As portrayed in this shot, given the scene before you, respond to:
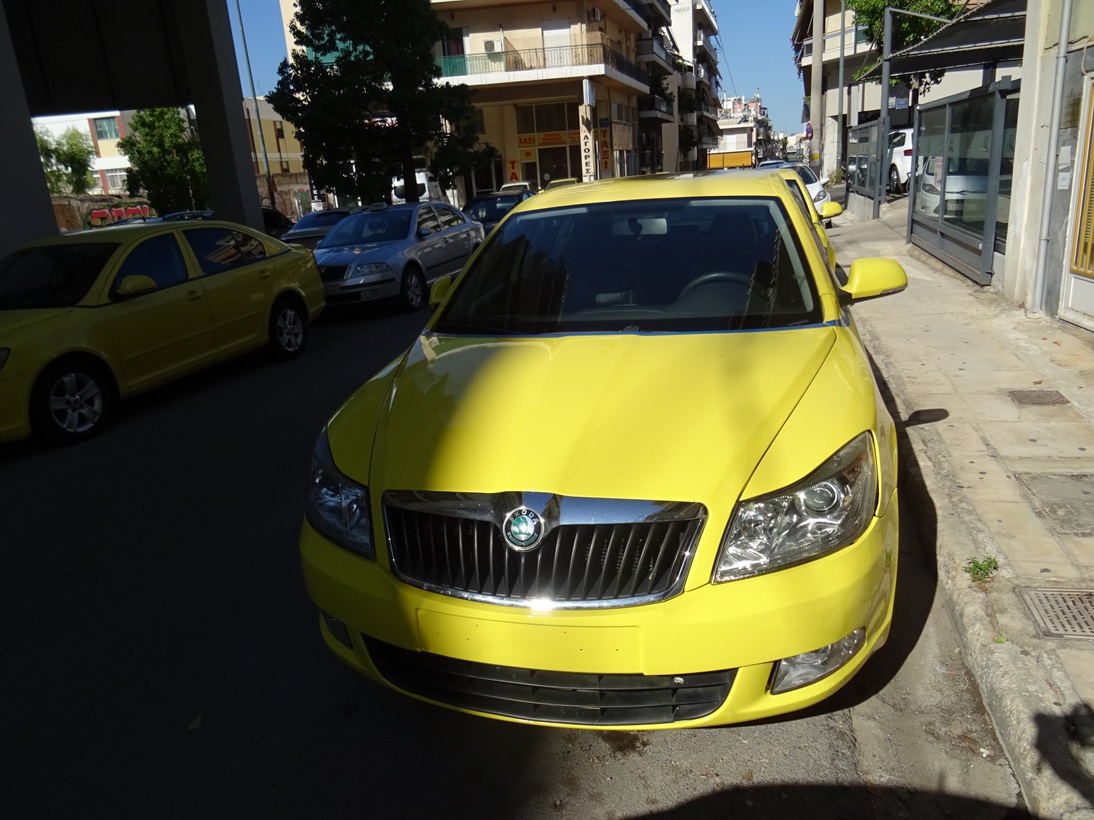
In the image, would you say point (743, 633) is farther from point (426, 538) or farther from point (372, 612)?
point (372, 612)

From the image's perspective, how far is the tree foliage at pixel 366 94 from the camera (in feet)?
69.5

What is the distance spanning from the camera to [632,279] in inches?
148

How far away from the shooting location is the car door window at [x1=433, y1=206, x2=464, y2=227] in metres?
13.7

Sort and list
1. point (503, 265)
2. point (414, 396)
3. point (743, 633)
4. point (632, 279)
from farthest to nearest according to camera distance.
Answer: point (503, 265), point (632, 279), point (414, 396), point (743, 633)

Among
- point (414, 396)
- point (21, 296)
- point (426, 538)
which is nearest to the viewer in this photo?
point (426, 538)

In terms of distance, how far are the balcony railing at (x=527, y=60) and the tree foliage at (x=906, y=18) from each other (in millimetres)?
11886

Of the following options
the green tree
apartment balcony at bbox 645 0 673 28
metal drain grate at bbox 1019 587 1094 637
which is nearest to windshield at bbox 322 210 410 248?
metal drain grate at bbox 1019 587 1094 637

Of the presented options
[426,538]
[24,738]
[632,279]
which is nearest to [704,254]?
[632,279]

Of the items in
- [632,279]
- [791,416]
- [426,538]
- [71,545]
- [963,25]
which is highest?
[963,25]

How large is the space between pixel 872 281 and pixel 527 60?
129ft

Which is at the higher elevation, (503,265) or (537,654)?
(503,265)

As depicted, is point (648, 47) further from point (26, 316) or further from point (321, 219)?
point (26, 316)

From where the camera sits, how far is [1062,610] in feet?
10.4

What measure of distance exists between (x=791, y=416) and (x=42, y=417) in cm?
611
